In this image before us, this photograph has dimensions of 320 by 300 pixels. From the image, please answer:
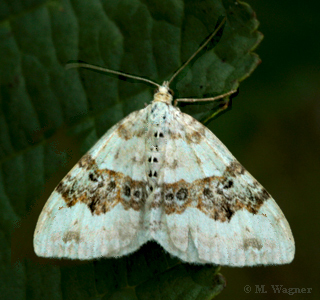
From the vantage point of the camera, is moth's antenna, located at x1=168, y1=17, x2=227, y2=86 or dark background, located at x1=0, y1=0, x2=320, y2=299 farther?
dark background, located at x1=0, y1=0, x2=320, y2=299

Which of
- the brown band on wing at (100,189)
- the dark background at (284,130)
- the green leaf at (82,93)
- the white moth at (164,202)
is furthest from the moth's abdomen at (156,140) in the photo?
the dark background at (284,130)

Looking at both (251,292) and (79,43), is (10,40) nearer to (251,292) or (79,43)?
(79,43)

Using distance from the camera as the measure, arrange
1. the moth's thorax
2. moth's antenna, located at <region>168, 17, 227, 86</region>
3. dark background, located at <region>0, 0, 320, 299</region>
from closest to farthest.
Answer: moth's antenna, located at <region>168, 17, 227, 86</region>
the moth's thorax
dark background, located at <region>0, 0, 320, 299</region>

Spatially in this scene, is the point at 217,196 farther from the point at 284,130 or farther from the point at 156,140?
the point at 284,130

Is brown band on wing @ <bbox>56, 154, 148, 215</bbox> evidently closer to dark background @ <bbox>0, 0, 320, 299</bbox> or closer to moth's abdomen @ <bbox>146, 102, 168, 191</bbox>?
moth's abdomen @ <bbox>146, 102, 168, 191</bbox>

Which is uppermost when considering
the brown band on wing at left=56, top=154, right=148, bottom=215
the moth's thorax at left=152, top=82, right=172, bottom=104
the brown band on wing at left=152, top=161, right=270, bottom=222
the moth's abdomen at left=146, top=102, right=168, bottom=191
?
the moth's thorax at left=152, top=82, right=172, bottom=104

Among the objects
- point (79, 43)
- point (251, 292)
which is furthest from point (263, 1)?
point (251, 292)

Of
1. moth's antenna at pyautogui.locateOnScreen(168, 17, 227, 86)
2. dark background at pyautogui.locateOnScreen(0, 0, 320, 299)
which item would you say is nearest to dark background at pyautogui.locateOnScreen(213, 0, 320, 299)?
dark background at pyautogui.locateOnScreen(0, 0, 320, 299)
